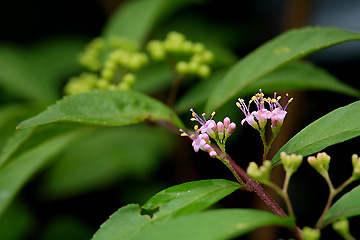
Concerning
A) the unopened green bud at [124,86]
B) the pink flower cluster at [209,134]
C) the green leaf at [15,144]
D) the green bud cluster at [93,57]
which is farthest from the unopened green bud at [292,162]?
the green bud cluster at [93,57]

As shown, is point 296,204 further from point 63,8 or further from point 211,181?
point 63,8

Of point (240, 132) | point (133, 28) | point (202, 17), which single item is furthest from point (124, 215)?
point (202, 17)

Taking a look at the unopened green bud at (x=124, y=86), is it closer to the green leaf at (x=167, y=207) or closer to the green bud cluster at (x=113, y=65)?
the green bud cluster at (x=113, y=65)

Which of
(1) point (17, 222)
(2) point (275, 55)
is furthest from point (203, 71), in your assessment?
(1) point (17, 222)

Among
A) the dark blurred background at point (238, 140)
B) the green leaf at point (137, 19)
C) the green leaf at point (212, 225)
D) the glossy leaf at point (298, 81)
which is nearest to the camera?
the green leaf at point (212, 225)

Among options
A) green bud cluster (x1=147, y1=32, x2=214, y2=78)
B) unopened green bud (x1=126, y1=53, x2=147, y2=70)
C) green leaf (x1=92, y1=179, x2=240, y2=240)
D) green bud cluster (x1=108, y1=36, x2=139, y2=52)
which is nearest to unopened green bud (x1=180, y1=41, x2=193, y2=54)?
green bud cluster (x1=147, y1=32, x2=214, y2=78)
